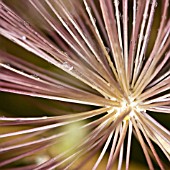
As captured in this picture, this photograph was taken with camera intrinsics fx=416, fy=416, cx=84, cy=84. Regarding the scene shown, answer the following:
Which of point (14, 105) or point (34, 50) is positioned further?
point (14, 105)

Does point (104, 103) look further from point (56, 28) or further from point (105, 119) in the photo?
point (56, 28)

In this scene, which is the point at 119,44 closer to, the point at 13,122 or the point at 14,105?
the point at 13,122

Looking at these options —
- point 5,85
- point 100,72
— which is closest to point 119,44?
point 100,72

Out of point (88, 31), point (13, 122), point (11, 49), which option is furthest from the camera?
point (11, 49)

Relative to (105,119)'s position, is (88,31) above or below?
above

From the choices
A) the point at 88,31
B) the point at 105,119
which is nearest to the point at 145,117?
the point at 105,119

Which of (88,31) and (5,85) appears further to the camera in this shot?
(88,31)

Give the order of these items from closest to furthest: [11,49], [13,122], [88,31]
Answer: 1. [13,122]
2. [88,31]
3. [11,49]

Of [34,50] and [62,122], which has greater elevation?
[34,50]

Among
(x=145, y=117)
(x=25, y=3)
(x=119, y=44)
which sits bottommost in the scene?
(x=145, y=117)
